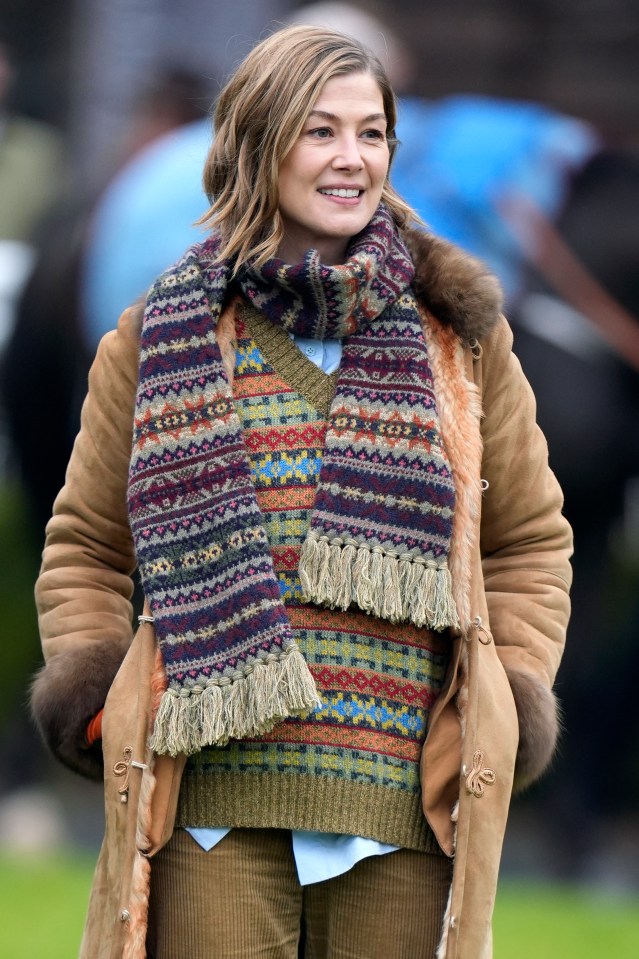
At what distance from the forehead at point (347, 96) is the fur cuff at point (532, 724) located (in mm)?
942

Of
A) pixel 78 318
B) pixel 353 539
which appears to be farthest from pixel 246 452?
pixel 78 318

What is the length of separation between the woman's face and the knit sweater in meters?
0.32

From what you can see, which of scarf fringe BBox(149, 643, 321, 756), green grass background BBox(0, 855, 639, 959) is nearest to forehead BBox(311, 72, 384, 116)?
scarf fringe BBox(149, 643, 321, 756)

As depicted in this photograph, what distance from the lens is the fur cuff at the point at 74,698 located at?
8.14 feet

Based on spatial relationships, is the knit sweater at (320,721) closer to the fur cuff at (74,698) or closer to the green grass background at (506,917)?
the fur cuff at (74,698)

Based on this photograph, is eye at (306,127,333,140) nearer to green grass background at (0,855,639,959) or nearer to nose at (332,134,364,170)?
nose at (332,134,364,170)

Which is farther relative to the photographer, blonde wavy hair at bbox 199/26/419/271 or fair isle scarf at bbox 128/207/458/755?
blonde wavy hair at bbox 199/26/419/271

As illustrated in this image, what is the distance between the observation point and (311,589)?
227 cm

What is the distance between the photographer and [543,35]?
542cm

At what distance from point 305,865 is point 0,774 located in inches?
139

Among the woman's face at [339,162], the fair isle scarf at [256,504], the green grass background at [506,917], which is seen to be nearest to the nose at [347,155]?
the woman's face at [339,162]

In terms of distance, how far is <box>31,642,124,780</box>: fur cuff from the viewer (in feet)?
8.14

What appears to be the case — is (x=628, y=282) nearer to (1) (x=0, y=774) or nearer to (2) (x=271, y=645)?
(1) (x=0, y=774)

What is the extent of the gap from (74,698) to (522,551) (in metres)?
0.79
